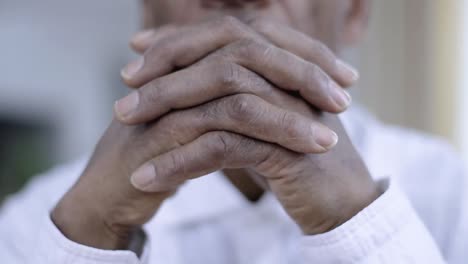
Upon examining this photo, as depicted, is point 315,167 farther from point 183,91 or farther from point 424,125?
point 424,125

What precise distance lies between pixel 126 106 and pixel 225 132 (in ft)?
0.36

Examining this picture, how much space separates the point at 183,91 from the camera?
702 mm

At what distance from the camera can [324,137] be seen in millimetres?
689

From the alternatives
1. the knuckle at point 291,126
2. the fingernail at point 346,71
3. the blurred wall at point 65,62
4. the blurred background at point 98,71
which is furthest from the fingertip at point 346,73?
the blurred wall at point 65,62

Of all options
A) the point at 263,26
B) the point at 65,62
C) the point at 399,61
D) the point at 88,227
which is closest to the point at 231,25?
the point at 263,26

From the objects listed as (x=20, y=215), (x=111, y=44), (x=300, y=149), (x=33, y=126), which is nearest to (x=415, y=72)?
(x=111, y=44)

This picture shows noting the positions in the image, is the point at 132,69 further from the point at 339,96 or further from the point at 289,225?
the point at 289,225

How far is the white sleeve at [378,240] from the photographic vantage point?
715 mm

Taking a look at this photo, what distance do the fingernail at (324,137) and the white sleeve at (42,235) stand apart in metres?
0.24

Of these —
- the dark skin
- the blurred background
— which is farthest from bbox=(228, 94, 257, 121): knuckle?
the blurred background

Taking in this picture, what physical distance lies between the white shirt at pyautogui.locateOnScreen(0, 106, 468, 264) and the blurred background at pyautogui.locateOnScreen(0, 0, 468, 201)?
1322 mm

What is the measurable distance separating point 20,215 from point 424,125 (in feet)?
5.84

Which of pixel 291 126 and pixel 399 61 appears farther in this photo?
pixel 399 61

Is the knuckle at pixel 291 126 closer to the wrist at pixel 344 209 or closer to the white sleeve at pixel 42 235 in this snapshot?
the wrist at pixel 344 209
